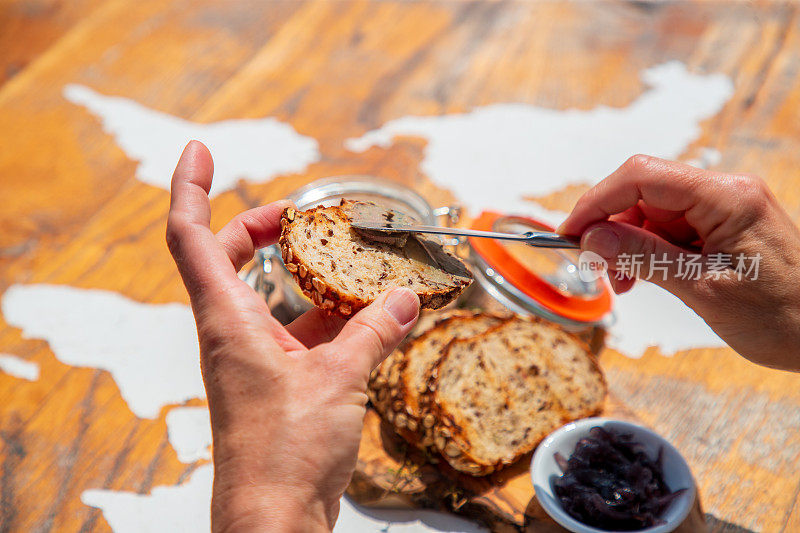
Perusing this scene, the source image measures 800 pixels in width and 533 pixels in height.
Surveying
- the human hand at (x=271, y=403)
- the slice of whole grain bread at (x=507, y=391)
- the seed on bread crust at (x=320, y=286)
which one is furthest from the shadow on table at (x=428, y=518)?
the seed on bread crust at (x=320, y=286)

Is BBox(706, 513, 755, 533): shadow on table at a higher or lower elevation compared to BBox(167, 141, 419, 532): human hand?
lower

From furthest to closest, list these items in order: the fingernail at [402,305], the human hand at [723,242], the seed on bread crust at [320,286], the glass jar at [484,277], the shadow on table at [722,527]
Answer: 1. the glass jar at [484,277]
2. the shadow on table at [722,527]
3. the human hand at [723,242]
4. the seed on bread crust at [320,286]
5. the fingernail at [402,305]

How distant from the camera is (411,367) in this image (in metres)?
2.02

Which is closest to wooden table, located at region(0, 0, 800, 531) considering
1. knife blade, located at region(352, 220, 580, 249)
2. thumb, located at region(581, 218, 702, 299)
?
thumb, located at region(581, 218, 702, 299)

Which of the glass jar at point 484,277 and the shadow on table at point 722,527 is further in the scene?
the glass jar at point 484,277

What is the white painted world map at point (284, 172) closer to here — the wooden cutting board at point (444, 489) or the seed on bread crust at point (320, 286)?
the wooden cutting board at point (444, 489)

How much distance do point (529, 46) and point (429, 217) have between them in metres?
1.85

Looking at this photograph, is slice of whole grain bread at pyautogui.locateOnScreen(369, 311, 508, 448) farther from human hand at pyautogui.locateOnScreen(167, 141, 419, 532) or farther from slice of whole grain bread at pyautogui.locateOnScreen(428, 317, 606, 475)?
human hand at pyautogui.locateOnScreen(167, 141, 419, 532)

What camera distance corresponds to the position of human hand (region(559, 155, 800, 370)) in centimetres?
170

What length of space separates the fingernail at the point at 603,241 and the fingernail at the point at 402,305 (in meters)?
0.62

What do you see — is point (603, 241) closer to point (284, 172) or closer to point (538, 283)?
point (538, 283)

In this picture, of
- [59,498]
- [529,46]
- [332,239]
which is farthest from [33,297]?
[529,46]

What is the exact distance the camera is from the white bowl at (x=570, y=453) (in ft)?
5.43

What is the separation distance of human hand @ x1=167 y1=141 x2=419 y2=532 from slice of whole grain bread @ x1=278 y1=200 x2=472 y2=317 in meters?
0.24
